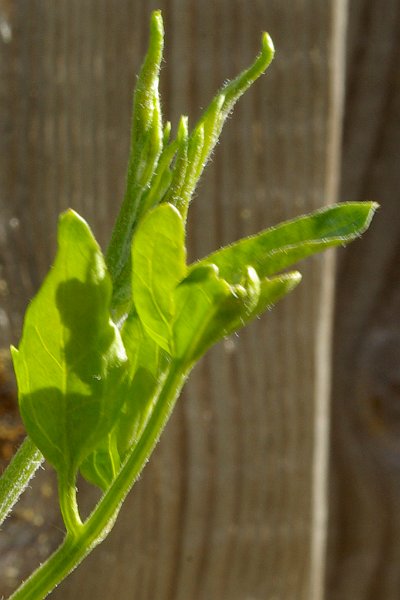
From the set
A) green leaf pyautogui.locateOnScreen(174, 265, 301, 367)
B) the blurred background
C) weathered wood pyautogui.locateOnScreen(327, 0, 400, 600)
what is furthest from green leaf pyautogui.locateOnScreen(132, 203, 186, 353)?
weathered wood pyautogui.locateOnScreen(327, 0, 400, 600)

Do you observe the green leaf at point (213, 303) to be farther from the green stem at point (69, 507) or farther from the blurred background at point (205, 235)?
the blurred background at point (205, 235)

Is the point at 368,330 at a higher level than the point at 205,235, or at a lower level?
lower

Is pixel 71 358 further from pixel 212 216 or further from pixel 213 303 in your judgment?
pixel 212 216

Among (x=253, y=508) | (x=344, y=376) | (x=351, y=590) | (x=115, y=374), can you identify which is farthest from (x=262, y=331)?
(x=115, y=374)

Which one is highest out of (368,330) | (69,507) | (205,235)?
(69,507)

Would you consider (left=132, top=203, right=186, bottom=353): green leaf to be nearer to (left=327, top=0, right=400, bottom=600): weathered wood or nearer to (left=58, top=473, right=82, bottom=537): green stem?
(left=58, top=473, right=82, bottom=537): green stem

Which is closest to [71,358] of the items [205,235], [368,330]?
[205,235]
